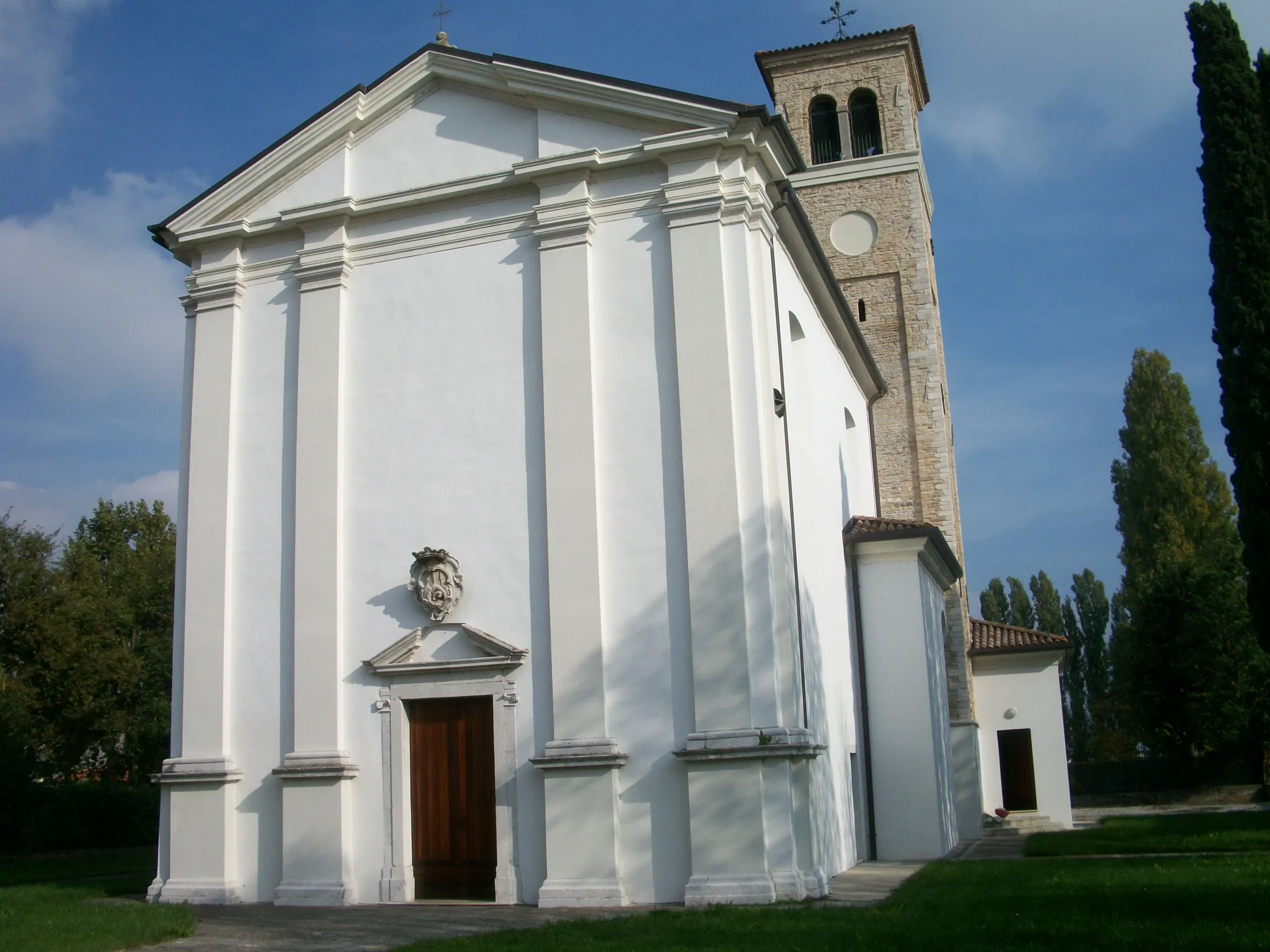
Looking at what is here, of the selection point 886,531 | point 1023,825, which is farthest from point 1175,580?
point 886,531

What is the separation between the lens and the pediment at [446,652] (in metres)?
12.7

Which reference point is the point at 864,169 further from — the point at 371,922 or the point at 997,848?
the point at 371,922

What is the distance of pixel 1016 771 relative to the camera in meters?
25.9

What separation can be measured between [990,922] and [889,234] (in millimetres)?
19217

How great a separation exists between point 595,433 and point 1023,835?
14.1m

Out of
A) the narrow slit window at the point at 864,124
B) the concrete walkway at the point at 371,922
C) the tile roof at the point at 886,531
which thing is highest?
the narrow slit window at the point at 864,124

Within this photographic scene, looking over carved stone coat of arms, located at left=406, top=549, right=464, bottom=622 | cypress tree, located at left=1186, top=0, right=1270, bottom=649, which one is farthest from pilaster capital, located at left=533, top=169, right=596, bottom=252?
cypress tree, located at left=1186, top=0, right=1270, bottom=649

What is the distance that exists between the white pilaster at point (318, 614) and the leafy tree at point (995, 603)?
51.7m

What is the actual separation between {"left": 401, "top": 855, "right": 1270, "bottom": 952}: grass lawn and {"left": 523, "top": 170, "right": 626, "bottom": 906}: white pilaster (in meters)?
1.66

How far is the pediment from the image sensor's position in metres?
12.7

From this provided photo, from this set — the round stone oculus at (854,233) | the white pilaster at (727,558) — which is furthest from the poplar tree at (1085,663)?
the white pilaster at (727,558)

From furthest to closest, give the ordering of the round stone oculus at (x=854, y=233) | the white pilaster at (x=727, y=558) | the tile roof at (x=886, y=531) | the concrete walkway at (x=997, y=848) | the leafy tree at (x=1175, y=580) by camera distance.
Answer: the leafy tree at (x=1175, y=580)
the round stone oculus at (x=854, y=233)
the tile roof at (x=886, y=531)
the concrete walkway at (x=997, y=848)
the white pilaster at (x=727, y=558)

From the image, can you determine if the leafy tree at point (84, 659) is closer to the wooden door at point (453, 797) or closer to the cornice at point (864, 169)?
the wooden door at point (453, 797)

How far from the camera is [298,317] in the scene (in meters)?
14.6
